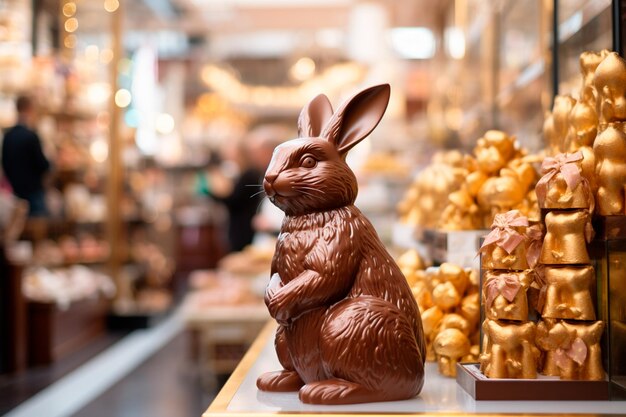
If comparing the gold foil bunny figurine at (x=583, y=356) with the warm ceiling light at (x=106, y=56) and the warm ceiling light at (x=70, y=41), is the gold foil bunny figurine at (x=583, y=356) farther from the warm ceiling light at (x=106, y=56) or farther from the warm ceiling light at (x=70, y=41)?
the warm ceiling light at (x=106, y=56)

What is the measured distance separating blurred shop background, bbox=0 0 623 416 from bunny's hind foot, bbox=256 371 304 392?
1.02 metres

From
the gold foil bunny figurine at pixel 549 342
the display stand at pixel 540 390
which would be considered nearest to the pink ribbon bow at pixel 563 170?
the gold foil bunny figurine at pixel 549 342

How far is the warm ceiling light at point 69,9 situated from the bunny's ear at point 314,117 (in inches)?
235

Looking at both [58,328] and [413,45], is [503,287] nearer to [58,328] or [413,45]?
[58,328]

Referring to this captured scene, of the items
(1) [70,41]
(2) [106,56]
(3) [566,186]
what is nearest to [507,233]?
(3) [566,186]

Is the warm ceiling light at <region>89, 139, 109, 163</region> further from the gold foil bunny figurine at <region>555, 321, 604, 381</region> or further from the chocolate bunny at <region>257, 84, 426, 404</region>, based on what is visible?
the gold foil bunny figurine at <region>555, 321, 604, 381</region>

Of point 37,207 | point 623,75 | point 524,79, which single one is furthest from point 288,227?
point 37,207

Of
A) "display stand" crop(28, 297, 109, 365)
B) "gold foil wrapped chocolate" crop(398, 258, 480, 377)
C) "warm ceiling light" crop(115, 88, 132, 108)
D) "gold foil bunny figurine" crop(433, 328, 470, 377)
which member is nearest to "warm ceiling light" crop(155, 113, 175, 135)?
"warm ceiling light" crop(115, 88, 132, 108)

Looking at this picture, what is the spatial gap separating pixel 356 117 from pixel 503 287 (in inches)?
17.0

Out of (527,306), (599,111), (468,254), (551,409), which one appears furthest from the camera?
(468,254)

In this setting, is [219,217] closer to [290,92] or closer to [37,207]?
[290,92]

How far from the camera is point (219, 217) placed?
12.9 meters

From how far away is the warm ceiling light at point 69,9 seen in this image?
23.1ft

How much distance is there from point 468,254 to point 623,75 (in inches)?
23.6
